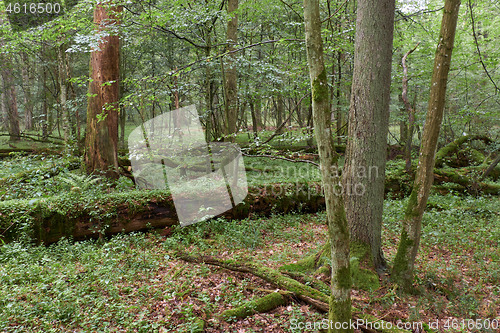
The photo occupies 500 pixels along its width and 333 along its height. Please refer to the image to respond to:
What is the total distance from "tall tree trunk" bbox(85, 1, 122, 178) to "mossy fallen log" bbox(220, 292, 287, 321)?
6586 mm

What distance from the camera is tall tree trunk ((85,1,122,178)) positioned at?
8.27 meters

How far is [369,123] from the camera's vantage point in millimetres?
4387

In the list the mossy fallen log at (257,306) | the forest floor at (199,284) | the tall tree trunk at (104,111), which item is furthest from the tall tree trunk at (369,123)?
the tall tree trunk at (104,111)

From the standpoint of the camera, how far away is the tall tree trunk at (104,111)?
325 inches

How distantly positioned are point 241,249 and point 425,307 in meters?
3.31

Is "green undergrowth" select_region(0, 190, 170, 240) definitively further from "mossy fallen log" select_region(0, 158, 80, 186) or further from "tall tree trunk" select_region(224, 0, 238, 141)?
"tall tree trunk" select_region(224, 0, 238, 141)

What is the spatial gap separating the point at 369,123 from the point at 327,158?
210cm

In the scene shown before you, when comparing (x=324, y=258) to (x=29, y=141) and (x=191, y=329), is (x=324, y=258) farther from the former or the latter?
(x=29, y=141)

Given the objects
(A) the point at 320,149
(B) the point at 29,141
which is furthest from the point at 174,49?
(A) the point at 320,149

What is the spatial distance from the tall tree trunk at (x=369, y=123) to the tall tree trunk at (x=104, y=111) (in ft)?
22.2

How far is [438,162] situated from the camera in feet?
41.5

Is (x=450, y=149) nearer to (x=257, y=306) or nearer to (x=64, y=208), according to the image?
Result: (x=257, y=306)

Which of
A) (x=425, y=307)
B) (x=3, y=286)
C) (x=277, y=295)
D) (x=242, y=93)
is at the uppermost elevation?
(x=242, y=93)
